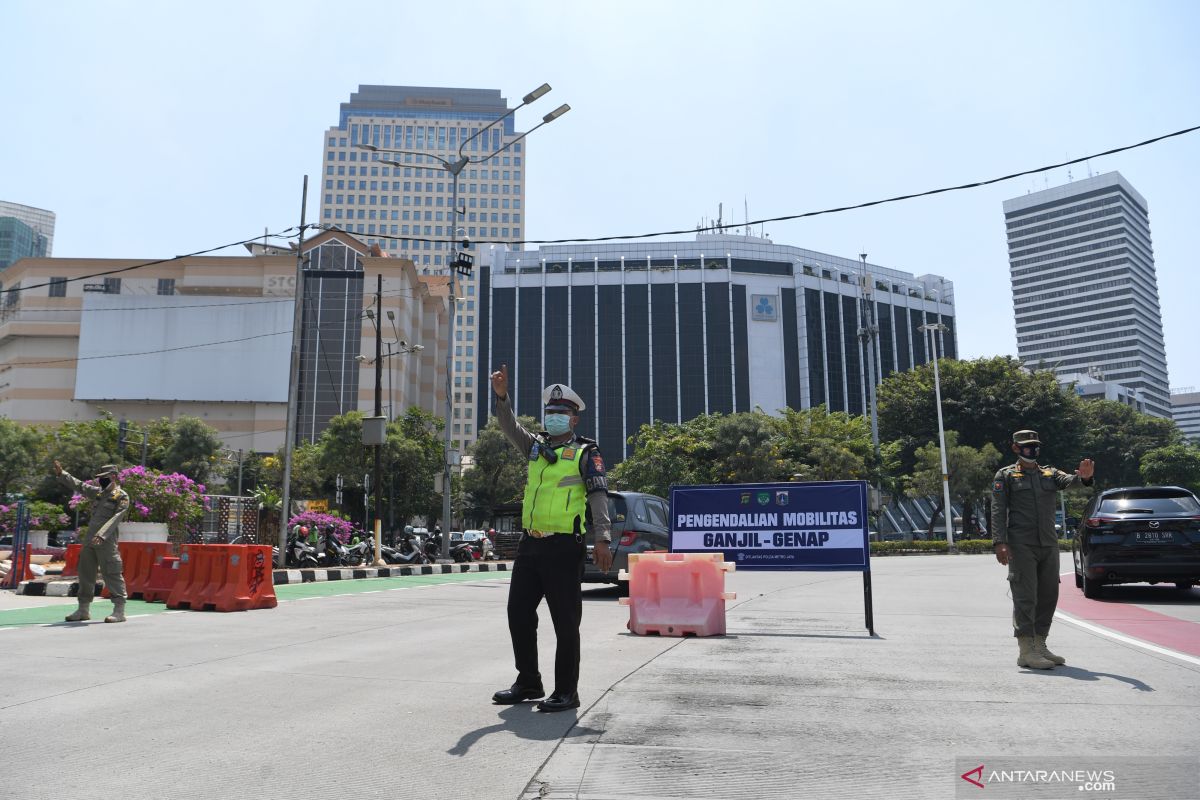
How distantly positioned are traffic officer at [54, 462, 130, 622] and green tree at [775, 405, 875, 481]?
3796 cm

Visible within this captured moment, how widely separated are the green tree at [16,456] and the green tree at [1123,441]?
75.1m

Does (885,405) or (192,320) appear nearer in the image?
(885,405)

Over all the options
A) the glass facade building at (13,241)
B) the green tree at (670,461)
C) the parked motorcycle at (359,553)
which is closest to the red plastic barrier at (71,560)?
the parked motorcycle at (359,553)

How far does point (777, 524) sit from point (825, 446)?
3680 centimetres

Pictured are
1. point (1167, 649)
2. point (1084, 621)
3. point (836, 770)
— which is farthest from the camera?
point (1084, 621)

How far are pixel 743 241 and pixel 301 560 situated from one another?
288 ft

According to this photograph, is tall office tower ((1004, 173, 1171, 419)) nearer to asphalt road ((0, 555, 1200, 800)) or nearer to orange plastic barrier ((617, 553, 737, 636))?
orange plastic barrier ((617, 553, 737, 636))

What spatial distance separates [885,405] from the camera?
190 ft

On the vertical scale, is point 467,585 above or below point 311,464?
below

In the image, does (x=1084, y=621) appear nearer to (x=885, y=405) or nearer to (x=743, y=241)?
(x=885, y=405)

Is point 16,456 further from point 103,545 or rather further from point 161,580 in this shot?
point 103,545

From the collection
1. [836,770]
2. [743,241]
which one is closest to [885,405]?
[743,241]

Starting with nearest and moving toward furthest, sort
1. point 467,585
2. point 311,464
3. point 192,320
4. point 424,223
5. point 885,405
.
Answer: point 467,585, point 311,464, point 885,405, point 192,320, point 424,223

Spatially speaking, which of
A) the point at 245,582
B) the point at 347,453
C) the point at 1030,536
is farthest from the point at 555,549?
the point at 347,453
